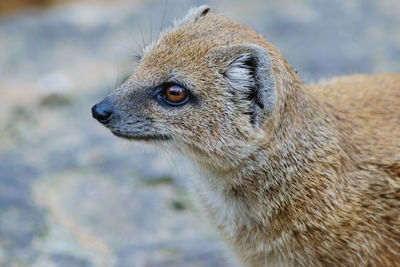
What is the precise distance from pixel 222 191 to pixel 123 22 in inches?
197

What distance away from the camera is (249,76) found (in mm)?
3828

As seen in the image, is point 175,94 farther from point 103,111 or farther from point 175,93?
point 103,111

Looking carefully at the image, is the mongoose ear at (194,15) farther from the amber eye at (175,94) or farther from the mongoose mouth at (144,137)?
the mongoose mouth at (144,137)

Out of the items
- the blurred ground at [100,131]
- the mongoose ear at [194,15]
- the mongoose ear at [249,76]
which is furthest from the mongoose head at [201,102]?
the blurred ground at [100,131]

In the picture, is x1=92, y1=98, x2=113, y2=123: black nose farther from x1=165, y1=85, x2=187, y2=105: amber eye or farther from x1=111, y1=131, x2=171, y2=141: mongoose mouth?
x1=165, y1=85, x2=187, y2=105: amber eye

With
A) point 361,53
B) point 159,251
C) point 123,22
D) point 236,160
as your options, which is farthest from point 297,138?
point 123,22

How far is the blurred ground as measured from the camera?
5.04 meters

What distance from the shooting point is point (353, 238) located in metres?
3.95

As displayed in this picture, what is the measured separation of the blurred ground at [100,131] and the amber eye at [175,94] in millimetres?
729

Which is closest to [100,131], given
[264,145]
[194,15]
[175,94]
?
[194,15]

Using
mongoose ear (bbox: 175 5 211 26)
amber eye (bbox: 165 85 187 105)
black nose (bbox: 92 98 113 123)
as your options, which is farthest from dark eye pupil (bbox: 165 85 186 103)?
mongoose ear (bbox: 175 5 211 26)

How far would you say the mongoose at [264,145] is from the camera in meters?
3.87

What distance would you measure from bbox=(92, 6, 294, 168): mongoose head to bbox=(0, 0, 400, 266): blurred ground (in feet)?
2.12

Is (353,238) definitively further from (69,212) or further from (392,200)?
(69,212)
